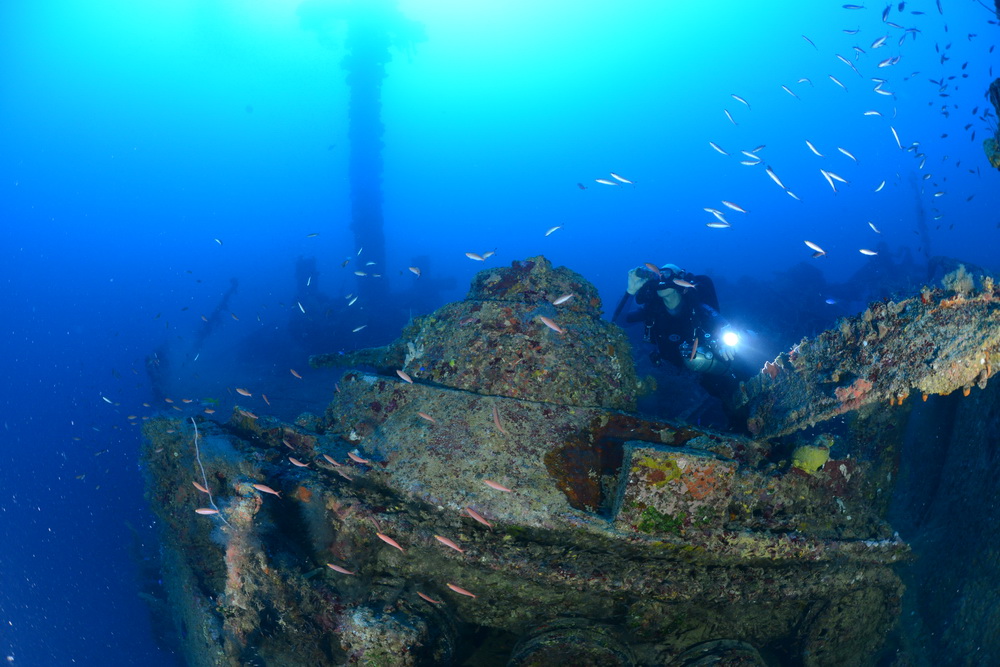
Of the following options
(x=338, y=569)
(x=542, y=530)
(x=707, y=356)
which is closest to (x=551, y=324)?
(x=542, y=530)

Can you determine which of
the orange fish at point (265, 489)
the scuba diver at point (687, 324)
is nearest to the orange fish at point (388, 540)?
the orange fish at point (265, 489)

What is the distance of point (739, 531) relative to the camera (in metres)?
3.27

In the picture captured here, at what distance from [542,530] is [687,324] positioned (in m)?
4.76

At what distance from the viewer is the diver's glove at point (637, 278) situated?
22.7 feet

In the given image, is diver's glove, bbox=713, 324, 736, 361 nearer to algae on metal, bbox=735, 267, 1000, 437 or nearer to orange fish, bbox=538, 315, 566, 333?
algae on metal, bbox=735, 267, 1000, 437

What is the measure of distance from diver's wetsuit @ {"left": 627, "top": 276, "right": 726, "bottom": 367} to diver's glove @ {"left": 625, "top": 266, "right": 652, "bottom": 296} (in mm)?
75

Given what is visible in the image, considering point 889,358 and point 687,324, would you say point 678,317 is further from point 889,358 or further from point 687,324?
point 889,358

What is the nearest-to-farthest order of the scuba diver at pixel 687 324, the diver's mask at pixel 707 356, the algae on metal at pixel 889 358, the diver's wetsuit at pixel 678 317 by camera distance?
the algae on metal at pixel 889 358, the diver's mask at pixel 707 356, the scuba diver at pixel 687 324, the diver's wetsuit at pixel 678 317

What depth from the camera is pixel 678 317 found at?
7.00 meters

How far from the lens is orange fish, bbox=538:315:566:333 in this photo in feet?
13.9

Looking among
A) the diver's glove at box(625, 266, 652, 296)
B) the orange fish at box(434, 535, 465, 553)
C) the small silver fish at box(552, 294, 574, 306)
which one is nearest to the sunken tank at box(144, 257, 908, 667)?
the orange fish at box(434, 535, 465, 553)

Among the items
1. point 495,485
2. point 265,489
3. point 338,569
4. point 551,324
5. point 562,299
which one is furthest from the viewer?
point 562,299

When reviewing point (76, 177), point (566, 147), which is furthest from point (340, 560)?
point (76, 177)

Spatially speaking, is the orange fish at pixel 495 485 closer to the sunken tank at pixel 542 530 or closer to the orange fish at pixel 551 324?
the sunken tank at pixel 542 530
